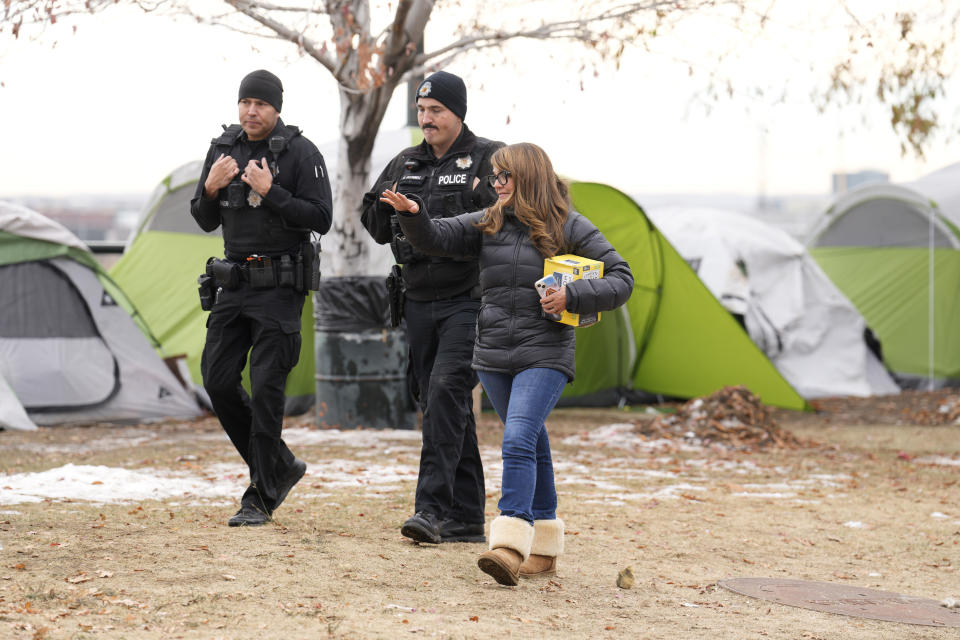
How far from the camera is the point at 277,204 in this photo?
5301mm

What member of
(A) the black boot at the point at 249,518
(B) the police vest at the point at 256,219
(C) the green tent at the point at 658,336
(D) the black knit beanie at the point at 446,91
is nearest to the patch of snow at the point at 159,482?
(A) the black boot at the point at 249,518

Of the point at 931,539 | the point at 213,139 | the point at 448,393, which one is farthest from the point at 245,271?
the point at 931,539

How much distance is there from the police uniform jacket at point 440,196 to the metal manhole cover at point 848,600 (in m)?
1.79

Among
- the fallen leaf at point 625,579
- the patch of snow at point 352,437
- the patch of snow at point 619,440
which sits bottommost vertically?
the patch of snow at point 619,440

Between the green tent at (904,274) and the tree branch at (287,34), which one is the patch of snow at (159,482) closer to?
the tree branch at (287,34)

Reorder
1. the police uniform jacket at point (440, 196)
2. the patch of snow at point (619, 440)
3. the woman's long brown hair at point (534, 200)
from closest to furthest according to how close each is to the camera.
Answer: the woman's long brown hair at point (534, 200)
the police uniform jacket at point (440, 196)
the patch of snow at point (619, 440)

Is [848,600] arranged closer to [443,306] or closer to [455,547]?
[455,547]

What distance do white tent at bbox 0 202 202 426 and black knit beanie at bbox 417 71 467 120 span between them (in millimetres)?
6797

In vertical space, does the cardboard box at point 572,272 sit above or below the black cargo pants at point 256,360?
above

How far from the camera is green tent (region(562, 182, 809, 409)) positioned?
40.4ft

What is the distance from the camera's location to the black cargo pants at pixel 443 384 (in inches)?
203

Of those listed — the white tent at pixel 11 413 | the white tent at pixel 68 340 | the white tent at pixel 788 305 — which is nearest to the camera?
the white tent at pixel 11 413

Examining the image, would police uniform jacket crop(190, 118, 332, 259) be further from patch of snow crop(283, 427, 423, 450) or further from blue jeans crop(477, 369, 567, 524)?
patch of snow crop(283, 427, 423, 450)

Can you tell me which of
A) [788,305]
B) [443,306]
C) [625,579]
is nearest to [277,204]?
[443,306]
